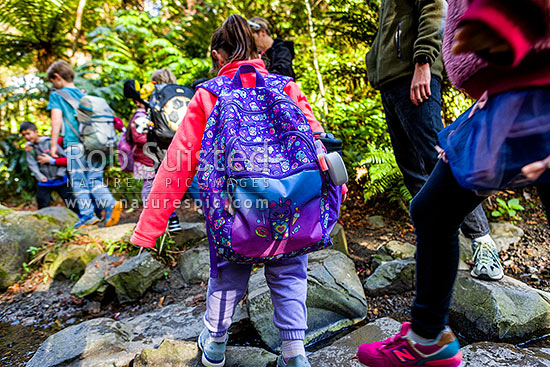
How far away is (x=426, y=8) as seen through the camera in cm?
208

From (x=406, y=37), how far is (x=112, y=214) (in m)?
4.48

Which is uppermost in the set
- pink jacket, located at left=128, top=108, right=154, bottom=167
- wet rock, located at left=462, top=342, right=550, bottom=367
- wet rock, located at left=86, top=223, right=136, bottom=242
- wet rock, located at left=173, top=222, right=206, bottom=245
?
pink jacket, located at left=128, top=108, right=154, bottom=167

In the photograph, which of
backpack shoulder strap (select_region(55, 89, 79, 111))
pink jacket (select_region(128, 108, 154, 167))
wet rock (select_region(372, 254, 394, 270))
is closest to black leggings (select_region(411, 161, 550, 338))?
wet rock (select_region(372, 254, 394, 270))

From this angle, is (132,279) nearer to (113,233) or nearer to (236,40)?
(113,233)

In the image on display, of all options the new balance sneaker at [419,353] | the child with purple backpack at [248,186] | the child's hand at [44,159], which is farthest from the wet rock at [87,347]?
the child's hand at [44,159]

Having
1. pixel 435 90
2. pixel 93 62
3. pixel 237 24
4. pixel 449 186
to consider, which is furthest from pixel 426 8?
pixel 93 62

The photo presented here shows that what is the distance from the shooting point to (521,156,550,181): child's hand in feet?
2.88

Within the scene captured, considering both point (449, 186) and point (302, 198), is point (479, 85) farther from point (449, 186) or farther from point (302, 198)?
point (302, 198)

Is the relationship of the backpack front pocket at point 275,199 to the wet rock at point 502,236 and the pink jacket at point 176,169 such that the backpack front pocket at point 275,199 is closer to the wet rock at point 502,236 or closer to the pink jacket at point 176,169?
the pink jacket at point 176,169

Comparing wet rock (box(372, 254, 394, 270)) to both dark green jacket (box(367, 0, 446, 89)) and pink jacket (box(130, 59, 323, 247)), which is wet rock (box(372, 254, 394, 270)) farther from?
pink jacket (box(130, 59, 323, 247))

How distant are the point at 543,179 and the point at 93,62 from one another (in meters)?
8.17

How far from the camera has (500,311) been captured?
6.48ft

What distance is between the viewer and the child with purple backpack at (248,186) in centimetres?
145

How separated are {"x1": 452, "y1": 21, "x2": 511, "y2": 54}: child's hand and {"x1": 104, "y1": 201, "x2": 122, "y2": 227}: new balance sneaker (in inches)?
196
